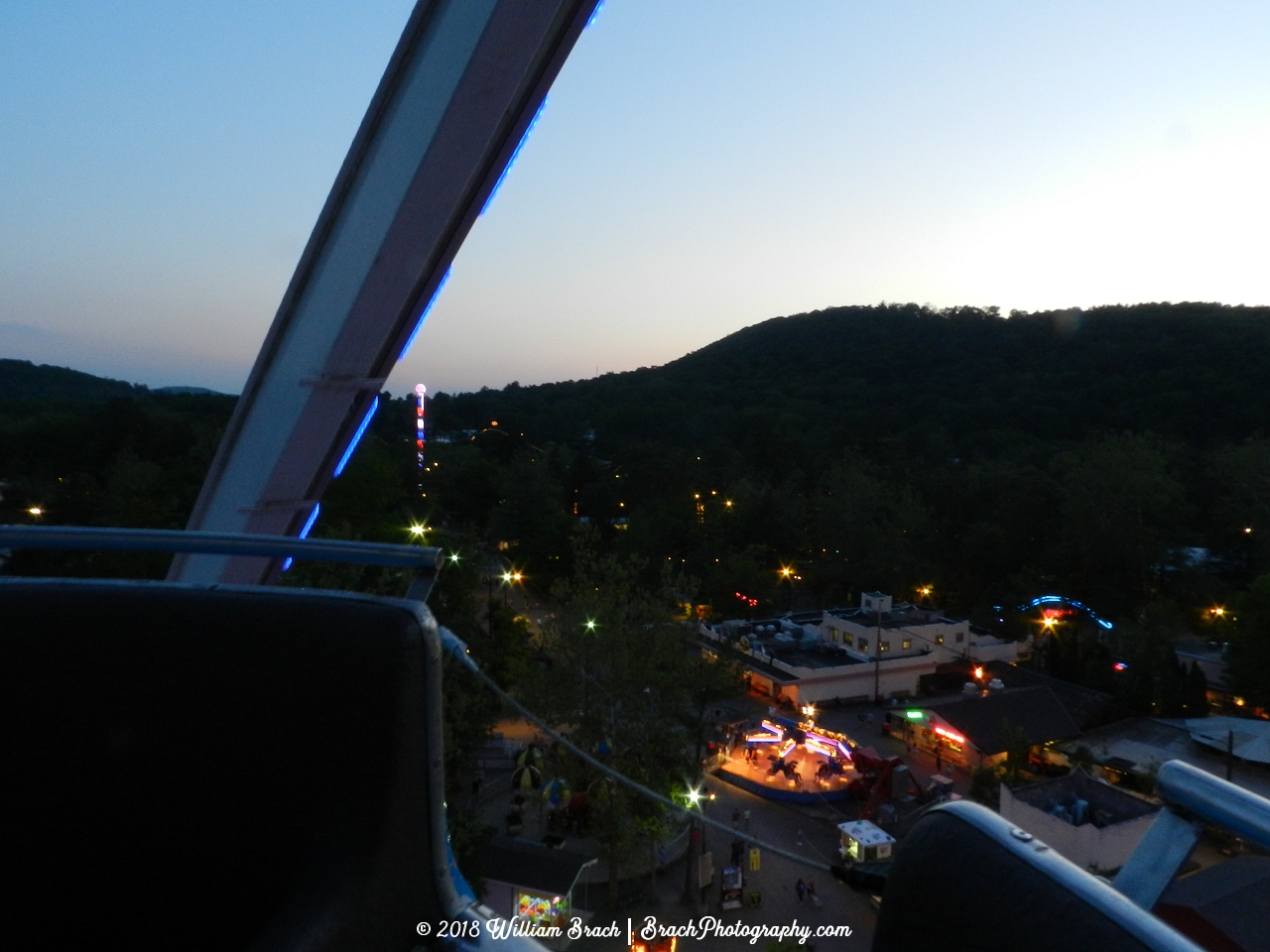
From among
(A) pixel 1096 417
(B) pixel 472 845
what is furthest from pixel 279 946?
(A) pixel 1096 417

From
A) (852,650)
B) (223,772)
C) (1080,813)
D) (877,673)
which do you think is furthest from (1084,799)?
(852,650)

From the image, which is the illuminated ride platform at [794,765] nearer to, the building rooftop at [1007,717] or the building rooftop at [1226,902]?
the building rooftop at [1007,717]

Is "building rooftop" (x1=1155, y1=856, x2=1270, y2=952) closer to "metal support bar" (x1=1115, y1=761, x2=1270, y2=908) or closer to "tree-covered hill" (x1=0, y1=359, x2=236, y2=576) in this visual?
"metal support bar" (x1=1115, y1=761, x2=1270, y2=908)

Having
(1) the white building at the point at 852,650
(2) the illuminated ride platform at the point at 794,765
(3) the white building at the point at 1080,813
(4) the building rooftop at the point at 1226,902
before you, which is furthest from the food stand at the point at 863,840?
(1) the white building at the point at 852,650

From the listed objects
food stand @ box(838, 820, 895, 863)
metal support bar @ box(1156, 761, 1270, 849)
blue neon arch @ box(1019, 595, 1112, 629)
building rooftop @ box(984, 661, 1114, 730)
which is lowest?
blue neon arch @ box(1019, 595, 1112, 629)

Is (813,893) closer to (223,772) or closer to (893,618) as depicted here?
(223,772)

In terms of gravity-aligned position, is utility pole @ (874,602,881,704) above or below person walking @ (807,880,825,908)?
below

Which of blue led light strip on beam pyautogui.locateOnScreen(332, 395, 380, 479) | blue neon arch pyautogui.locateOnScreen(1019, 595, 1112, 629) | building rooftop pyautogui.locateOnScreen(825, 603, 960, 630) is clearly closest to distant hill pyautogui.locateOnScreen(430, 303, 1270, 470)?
blue neon arch pyautogui.locateOnScreen(1019, 595, 1112, 629)
